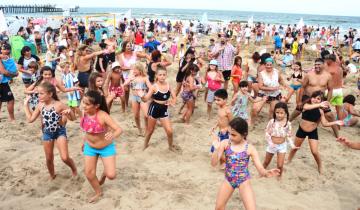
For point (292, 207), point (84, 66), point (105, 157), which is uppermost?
point (84, 66)

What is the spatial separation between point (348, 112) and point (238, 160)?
5417 mm

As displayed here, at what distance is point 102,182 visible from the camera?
4770 mm

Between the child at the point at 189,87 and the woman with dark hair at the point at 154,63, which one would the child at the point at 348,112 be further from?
the woman with dark hair at the point at 154,63

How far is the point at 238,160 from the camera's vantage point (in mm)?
3629

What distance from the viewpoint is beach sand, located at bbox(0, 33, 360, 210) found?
14.8 ft

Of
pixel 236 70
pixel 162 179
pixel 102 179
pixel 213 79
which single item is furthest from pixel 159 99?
Answer: pixel 236 70

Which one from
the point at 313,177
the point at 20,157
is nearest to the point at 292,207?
the point at 313,177

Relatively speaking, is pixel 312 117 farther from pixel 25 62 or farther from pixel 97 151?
pixel 25 62

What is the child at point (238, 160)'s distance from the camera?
354 centimetres

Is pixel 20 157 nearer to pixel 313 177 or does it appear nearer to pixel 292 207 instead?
pixel 292 207

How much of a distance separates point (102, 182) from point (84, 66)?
377 cm

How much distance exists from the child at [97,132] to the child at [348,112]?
19.2 feet

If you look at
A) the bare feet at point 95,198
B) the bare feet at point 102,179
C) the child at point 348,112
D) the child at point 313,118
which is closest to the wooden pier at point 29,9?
the child at point 348,112

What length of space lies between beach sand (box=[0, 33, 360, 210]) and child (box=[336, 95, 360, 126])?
3.40ft
